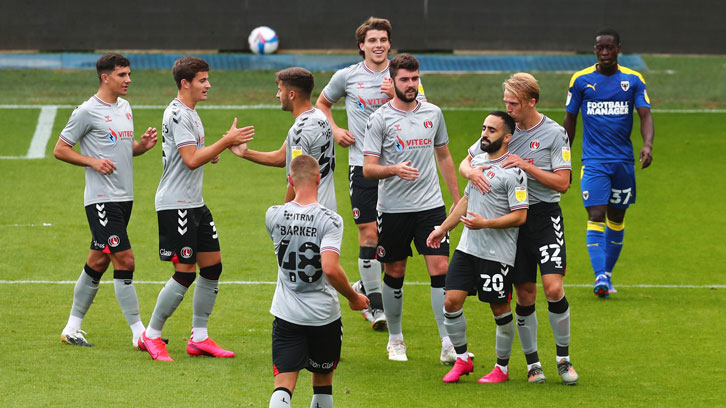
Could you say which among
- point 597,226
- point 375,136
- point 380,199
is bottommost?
point 597,226

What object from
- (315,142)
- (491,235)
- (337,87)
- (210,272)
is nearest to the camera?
(491,235)

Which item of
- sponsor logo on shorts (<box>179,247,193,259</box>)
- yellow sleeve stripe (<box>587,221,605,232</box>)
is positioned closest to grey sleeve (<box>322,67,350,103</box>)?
sponsor logo on shorts (<box>179,247,193,259</box>)

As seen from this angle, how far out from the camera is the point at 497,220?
7414 millimetres

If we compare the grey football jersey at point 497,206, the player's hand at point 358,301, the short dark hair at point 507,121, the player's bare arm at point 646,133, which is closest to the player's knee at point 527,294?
the grey football jersey at point 497,206

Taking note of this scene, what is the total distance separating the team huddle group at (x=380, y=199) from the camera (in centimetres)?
761

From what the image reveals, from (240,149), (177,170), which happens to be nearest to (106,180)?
(177,170)

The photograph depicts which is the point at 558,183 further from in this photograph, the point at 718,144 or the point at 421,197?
the point at 718,144

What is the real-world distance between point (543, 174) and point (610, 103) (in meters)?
3.33

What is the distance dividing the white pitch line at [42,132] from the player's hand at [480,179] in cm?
1174

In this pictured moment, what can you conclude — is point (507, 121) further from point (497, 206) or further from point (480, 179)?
point (497, 206)

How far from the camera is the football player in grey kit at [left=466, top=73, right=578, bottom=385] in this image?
7.71m

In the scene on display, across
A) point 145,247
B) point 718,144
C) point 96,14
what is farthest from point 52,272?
point 96,14

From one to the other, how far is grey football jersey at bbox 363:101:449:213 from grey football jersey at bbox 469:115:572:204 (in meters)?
0.72

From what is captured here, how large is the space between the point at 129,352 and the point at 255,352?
1.04 metres
